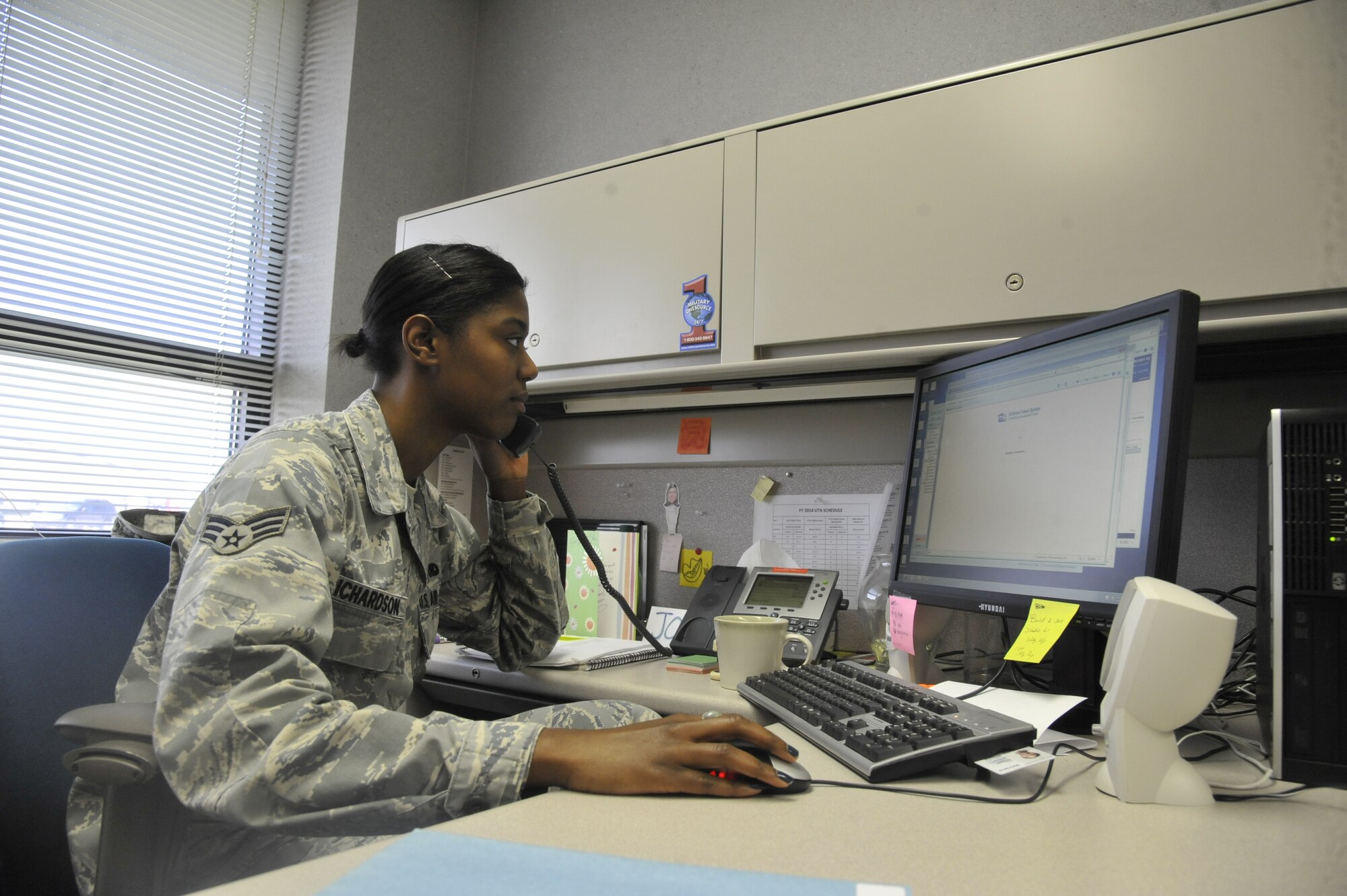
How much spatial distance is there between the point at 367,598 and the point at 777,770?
52 cm

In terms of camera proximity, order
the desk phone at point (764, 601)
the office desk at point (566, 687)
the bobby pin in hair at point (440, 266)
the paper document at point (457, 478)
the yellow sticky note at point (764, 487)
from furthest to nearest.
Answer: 1. the paper document at point (457, 478)
2. the yellow sticky note at point (764, 487)
3. the desk phone at point (764, 601)
4. the bobby pin in hair at point (440, 266)
5. the office desk at point (566, 687)

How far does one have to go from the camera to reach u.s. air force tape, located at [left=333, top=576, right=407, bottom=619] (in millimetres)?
857

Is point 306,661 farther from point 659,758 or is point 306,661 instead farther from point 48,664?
point 48,664

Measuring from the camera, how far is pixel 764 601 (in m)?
1.34

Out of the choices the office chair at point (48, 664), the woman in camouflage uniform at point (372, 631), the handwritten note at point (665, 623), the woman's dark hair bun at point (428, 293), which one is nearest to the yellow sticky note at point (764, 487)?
the handwritten note at point (665, 623)

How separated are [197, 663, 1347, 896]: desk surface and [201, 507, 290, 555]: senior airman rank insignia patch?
356mm

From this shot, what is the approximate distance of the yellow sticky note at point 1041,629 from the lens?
762 mm

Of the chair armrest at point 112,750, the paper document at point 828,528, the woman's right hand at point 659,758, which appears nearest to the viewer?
the woman's right hand at point 659,758

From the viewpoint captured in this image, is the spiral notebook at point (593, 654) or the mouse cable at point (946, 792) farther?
the spiral notebook at point (593, 654)

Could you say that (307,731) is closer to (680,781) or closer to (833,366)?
(680,781)

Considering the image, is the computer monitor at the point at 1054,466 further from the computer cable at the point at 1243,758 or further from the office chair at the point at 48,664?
the office chair at the point at 48,664

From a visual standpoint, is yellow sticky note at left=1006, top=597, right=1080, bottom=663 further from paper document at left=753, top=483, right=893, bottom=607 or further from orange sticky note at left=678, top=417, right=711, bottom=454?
orange sticky note at left=678, top=417, right=711, bottom=454

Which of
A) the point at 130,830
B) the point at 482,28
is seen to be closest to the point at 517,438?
the point at 130,830

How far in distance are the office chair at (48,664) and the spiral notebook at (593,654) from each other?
1.63ft
